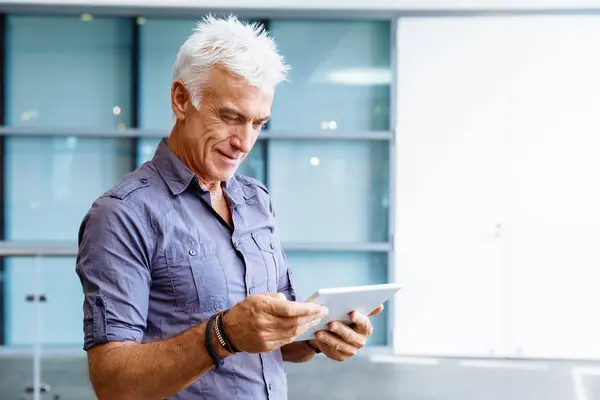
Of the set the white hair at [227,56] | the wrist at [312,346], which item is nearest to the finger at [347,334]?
the wrist at [312,346]

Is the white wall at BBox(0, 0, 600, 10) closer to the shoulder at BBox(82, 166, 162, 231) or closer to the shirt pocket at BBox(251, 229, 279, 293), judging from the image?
the shirt pocket at BBox(251, 229, 279, 293)

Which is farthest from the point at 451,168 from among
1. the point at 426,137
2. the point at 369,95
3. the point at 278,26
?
the point at 278,26

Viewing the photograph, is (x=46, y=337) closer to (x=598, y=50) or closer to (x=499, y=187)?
(x=499, y=187)

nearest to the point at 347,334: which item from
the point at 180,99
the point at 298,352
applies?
the point at 298,352

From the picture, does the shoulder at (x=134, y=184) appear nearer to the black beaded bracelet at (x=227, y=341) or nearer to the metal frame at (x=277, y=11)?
the black beaded bracelet at (x=227, y=341)

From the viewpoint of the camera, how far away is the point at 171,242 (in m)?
1.28

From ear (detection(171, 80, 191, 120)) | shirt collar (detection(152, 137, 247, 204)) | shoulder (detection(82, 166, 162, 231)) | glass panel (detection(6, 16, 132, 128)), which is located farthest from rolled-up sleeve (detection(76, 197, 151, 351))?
glass panel (detection(6, 16, 132, 128))

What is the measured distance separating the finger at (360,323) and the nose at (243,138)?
1.36 feet

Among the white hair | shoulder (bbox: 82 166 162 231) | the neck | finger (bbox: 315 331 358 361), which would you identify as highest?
the white hair

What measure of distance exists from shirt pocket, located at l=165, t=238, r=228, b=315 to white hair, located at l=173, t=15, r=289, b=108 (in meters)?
0.29

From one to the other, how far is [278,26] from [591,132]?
2583mm

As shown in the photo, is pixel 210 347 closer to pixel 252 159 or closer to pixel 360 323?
pixel 360 323

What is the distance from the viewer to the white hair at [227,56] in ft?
4.20

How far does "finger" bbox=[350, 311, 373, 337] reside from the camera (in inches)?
54.2
